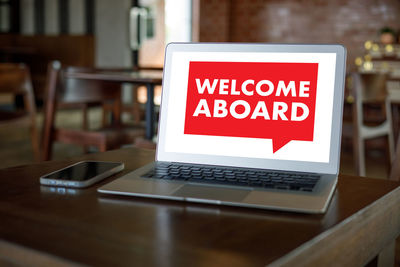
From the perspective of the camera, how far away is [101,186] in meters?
0.76

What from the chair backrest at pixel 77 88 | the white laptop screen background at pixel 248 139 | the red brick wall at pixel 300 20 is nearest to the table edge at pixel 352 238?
the white laptop screen background at pixel 248 139

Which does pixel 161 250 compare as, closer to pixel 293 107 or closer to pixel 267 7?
pixel 293 107

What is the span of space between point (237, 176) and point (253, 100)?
166 millimetres

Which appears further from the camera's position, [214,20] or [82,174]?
[214,20]

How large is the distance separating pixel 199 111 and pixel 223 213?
0.31 metres

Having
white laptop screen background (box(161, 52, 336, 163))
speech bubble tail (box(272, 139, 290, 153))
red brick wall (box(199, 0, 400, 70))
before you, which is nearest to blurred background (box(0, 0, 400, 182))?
red brick wall (box(199, 0, 400, 70))

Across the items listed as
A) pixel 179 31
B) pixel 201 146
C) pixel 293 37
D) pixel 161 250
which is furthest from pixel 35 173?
pixel 179 31

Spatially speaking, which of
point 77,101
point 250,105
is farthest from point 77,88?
point 250,105

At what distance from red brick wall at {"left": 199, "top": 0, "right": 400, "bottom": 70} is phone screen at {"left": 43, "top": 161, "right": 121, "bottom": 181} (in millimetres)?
6188

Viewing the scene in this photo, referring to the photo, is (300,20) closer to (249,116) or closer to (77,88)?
(77,88)

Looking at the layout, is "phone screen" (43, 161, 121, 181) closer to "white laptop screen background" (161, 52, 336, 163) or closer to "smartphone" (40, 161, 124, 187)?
"smartphone" (40, 161, 124, 187)

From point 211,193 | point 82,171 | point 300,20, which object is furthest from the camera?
point 300,20

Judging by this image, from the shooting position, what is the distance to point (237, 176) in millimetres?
784

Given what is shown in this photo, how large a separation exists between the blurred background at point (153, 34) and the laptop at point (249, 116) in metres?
2.81
